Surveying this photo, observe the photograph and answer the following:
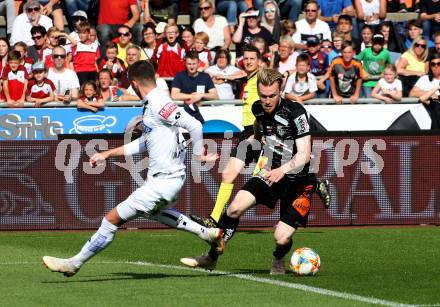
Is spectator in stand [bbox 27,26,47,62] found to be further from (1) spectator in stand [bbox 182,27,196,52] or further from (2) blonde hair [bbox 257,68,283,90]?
(2) blonde hair [bbox 257,68,283,90]

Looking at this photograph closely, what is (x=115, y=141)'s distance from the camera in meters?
17.6

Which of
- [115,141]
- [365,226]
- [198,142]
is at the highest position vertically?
[198,142]

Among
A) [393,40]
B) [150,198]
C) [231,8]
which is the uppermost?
[150,198]

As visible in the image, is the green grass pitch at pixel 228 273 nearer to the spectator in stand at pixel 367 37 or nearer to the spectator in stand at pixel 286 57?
the spectator in stand at pixel 286 57

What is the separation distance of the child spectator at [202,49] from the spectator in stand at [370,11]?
12.2ft

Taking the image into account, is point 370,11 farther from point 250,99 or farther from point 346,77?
point 250,99

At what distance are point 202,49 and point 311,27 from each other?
254cm

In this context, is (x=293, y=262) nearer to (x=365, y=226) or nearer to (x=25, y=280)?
(x=25, y=280)

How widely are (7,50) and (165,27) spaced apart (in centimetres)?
295

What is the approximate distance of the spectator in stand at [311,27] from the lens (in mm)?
22342

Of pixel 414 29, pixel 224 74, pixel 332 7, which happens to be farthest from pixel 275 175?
pixel 332 7

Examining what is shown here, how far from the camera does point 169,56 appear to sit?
69.3 ft

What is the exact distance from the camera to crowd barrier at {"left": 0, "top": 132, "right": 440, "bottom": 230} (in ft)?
57.7

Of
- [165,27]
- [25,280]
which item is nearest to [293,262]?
[25,280]
